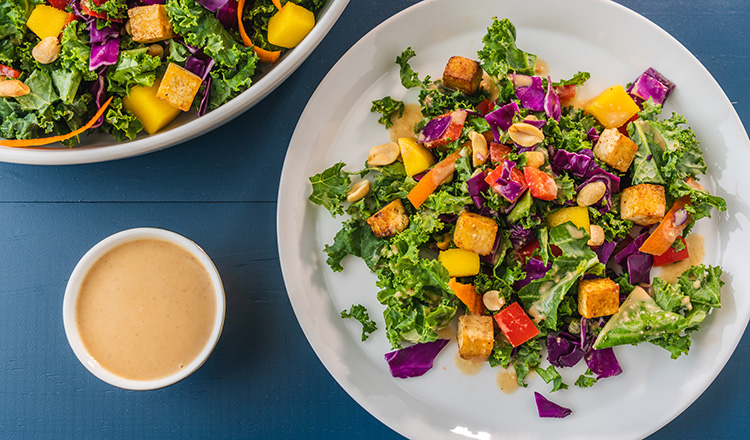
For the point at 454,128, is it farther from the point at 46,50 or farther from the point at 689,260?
the point at 46,50

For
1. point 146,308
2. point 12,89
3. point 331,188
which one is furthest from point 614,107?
point 12,89

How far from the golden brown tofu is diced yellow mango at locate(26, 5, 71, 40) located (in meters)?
0.36

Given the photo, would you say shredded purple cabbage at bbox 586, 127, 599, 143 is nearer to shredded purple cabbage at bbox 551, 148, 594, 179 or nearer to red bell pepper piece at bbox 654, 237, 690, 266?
shredded purple cabbage at bbox 551, 148, 594, 179

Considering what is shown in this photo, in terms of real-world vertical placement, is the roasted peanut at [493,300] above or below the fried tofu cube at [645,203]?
below

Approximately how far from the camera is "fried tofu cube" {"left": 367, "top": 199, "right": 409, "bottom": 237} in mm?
1899

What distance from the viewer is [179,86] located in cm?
174

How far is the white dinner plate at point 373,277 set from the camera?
1.99m

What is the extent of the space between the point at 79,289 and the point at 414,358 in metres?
1.25

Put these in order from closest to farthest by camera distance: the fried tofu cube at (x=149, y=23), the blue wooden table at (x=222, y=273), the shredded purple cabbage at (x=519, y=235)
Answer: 1. the fried tofu cube at (x=149, y=23)
2. the shredded purple cabbage at (x=519, y=235)
3. the blue wooden table at (x=222, y=273)

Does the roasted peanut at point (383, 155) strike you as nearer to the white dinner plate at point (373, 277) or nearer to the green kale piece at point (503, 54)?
the white dinner plate at point (373, 277)

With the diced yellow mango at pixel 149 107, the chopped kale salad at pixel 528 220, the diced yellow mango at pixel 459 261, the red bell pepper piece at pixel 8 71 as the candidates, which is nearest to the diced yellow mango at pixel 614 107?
the chopped kale salad at pixel 528 220

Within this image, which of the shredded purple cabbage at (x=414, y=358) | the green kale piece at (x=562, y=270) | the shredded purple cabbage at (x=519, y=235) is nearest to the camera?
the green kale piece at (x=562, y=270)

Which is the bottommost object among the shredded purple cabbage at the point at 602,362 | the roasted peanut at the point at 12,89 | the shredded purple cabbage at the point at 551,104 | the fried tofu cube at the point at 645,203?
the shredded purple cabbage at the point at 602,362

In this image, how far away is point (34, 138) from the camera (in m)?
1.82
